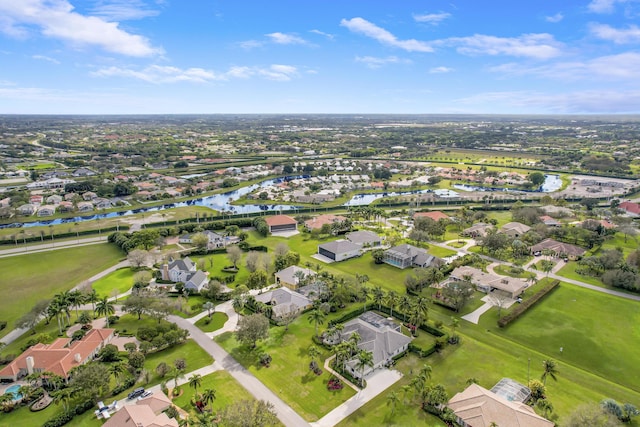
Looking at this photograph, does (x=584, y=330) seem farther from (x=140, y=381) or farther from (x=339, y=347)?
(x=140, y=381)

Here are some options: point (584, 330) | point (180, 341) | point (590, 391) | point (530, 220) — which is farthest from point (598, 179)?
point (180, 341)

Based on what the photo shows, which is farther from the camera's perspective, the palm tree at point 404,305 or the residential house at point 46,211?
the residential house at point 46,211

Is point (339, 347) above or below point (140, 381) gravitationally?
above

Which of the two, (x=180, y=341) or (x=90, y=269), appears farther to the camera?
(x=90, y=269)

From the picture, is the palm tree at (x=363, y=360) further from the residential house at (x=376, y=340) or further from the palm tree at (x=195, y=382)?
the palm tree at (x=195, y=382)

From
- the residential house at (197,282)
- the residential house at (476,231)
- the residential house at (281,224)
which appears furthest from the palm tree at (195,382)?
the residential house at (476,231)

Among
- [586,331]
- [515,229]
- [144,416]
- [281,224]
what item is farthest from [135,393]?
[515,229]

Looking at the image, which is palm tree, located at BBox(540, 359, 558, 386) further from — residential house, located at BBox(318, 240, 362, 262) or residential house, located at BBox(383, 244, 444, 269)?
residential house, located at BBox(318, 240, 362, 262)
